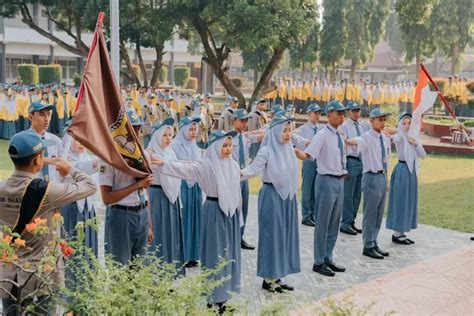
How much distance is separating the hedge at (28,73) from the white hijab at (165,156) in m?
31.5

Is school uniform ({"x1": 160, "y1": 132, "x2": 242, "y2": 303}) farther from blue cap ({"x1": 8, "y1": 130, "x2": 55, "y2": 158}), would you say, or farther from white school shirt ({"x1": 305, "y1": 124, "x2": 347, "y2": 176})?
blue cap ({"x1": 8, "y1": 130, "x2": 55, "y2": 158})

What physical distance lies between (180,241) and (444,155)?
1218 centimetres

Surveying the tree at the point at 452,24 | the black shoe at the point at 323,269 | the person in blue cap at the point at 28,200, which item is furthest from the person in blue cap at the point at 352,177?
the tree at the point at 452,24

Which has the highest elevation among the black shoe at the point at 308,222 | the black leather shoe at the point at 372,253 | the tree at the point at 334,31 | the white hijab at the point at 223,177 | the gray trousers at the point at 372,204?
the tree at the point at 334,31

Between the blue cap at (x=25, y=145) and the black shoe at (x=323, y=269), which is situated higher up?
the blue cap at (x=25, y=145)

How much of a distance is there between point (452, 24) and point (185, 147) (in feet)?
113

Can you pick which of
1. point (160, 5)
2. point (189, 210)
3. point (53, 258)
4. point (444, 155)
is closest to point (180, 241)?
point (189, 210)

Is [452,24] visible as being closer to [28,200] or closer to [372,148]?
[372,148]

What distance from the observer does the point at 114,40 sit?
8.62 meters

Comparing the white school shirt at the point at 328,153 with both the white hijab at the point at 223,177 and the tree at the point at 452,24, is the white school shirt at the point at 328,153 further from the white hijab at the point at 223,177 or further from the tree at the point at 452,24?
the tree at the point at 452,24

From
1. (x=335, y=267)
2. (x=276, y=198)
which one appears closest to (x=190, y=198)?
(x=276, y=198)

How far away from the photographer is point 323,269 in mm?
7383

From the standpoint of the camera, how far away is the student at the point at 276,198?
22.0ft

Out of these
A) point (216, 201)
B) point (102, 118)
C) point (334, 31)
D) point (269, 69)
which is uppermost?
point (334, 31)
